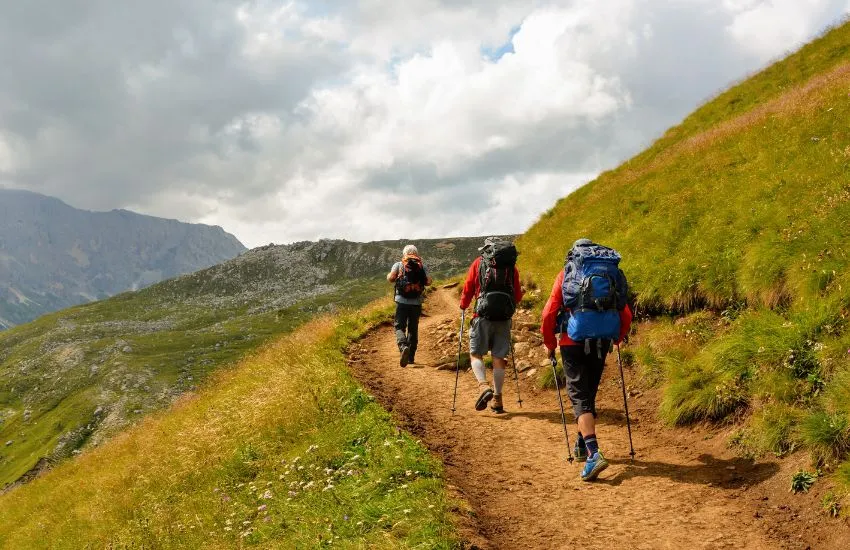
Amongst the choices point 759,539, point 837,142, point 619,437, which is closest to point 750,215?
point 837,142

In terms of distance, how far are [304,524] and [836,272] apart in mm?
9169

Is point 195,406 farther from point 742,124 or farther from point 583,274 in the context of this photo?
point 742,124

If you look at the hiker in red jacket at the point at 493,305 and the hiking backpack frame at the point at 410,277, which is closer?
the hiker in red jacket at the point at 493,305

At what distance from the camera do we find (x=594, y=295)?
27.8 feet

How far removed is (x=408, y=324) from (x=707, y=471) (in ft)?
32.4

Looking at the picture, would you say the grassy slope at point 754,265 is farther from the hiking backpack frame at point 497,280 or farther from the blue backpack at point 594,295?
the hiking backpack frame at point 497,280

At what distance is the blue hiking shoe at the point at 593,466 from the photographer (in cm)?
838

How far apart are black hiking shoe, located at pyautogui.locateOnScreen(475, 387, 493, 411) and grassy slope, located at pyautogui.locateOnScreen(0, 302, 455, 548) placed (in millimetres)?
1946

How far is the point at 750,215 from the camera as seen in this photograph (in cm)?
1295

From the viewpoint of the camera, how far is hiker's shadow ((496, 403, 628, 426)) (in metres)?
11.1

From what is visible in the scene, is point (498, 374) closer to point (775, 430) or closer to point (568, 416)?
point (568, 416)

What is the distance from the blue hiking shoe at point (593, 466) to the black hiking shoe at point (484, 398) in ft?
10.6

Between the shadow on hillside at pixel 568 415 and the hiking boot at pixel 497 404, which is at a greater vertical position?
the hiking boot at pixel 497 404

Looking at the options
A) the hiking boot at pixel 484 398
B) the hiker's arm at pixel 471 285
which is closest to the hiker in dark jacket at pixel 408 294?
the hiker's arm at pixel 471 285
